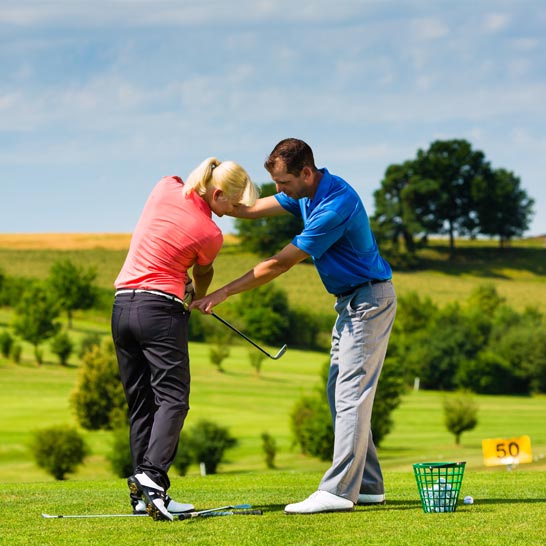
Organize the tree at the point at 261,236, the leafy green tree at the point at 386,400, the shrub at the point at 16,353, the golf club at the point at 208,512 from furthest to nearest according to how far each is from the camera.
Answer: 1. the tree at the point at 261,236
2. the shrub at the point at 16,353
3. the leafy green tree at the point at 386,400
4. the golf club at the point at 208,512

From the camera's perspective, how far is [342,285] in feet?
22.6

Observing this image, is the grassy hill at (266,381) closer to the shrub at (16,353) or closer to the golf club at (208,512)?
the shrub at (16,353)

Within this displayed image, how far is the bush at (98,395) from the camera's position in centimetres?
5434

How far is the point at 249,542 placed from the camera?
534 centimetres

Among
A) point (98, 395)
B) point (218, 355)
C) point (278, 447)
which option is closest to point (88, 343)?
point (218, 355)

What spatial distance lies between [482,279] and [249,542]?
108329mm

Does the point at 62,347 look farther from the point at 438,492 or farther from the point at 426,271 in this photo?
the point at 438,492

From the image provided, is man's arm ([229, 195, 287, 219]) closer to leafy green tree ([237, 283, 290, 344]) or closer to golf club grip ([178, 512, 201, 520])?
golf club grip ([178, 512, 201, 520])

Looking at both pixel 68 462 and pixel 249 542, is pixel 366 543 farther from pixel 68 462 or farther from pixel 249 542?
pixel 68 462

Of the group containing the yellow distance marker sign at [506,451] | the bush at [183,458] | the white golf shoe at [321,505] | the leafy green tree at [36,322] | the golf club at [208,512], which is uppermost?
the leafy green tree at [36,322]

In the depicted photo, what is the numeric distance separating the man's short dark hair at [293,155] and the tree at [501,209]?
122m

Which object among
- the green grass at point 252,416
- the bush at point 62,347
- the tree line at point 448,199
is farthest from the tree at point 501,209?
the bush at point 62,347

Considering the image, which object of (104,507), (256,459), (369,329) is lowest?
(256,459)

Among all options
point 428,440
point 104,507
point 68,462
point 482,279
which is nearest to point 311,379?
point 428,440
